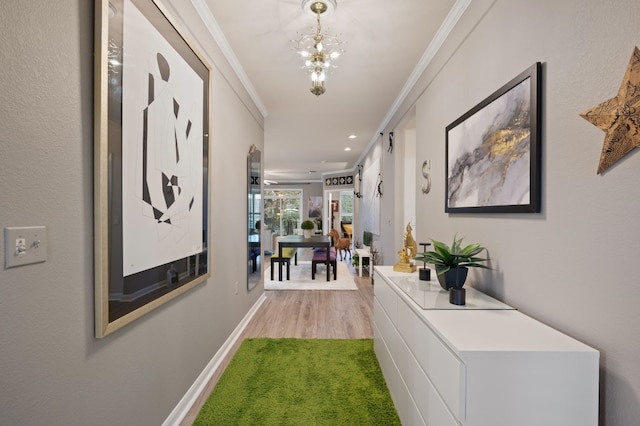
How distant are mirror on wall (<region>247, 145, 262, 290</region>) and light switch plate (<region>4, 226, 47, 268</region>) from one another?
7.91 ft

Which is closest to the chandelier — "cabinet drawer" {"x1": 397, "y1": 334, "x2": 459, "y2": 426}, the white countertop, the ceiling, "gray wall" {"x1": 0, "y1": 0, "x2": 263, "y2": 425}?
the ceiling

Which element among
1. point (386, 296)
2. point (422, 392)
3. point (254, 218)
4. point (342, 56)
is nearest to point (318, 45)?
point (342, 56)

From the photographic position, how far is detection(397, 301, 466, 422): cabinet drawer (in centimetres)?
95

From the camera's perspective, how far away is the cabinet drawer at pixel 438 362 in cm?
95

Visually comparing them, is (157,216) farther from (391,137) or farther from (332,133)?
(332,133)

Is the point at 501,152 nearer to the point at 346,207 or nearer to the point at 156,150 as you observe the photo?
the point at 156,150

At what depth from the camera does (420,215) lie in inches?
112

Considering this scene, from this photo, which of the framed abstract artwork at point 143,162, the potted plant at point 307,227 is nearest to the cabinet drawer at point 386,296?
the framed abstract artwork at point 143,162

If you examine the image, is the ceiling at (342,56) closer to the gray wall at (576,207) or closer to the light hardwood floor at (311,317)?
the gray wall at (576,207)

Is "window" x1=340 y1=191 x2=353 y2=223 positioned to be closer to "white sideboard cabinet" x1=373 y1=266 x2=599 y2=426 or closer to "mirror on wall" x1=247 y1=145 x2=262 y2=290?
"mirror on wall" x1=247 y1=145 x2=262 y2=290

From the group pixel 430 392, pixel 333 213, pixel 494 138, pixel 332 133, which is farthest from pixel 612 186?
pixel 333 213

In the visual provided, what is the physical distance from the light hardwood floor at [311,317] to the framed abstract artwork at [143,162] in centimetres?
105

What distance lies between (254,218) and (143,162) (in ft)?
7.47

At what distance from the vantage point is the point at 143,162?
1299mm
